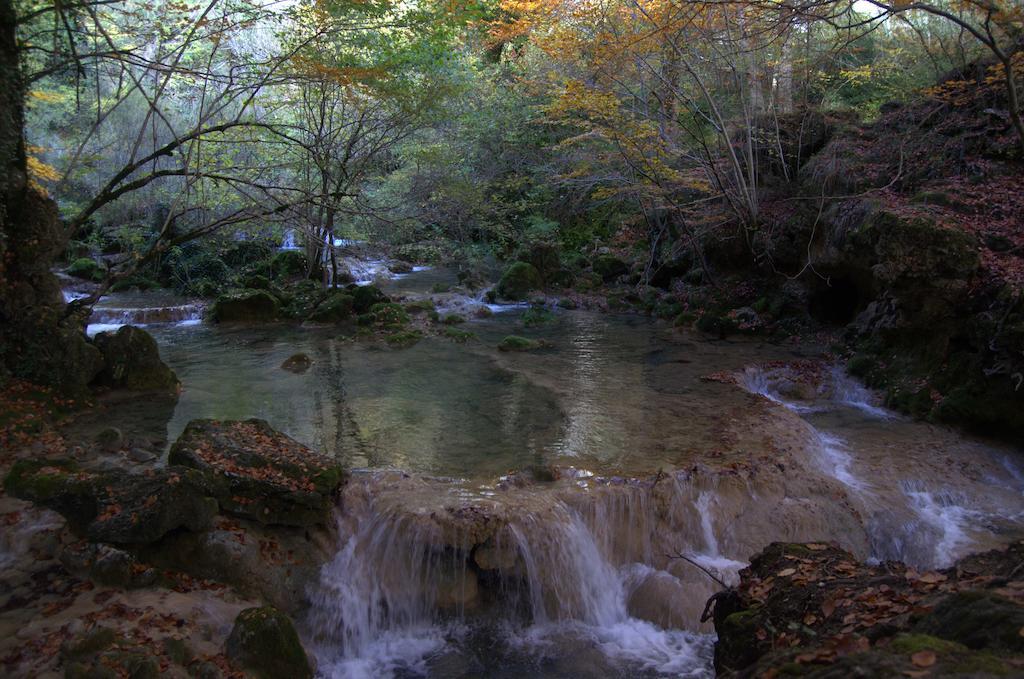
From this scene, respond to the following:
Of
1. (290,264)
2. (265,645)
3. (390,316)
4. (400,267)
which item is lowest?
(265,645)

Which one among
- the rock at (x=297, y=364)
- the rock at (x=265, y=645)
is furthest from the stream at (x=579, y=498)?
the rock at (x=265, y=645)

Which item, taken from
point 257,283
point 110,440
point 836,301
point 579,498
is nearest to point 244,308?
point 257,283

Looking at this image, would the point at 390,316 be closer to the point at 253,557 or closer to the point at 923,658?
the point at 253,557

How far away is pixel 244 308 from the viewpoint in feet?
52.9

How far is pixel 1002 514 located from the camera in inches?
275

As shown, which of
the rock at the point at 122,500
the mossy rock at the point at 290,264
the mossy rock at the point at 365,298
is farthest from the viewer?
the mossy rock at the point at 290,264

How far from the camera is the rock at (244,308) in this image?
16062 mm

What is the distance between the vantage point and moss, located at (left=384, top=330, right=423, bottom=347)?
46.5 feet

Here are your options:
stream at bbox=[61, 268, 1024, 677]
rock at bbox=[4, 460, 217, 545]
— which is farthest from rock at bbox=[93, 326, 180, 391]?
rock at bbox=[4, 460, 217, 545]

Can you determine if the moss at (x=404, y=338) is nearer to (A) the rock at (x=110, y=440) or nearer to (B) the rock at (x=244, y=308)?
(B) the rock at (x=244, y=308)

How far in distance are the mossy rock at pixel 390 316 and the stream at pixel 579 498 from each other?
4.36m

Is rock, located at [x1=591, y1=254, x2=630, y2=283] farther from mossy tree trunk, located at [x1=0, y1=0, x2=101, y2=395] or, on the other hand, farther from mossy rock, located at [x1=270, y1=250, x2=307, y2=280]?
mossy tree trunk, located at [x1=0, y1=0, x2=101, y2=395]

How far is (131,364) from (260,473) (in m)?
5.08

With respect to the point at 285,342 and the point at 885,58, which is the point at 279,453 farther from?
the point at 885,58
